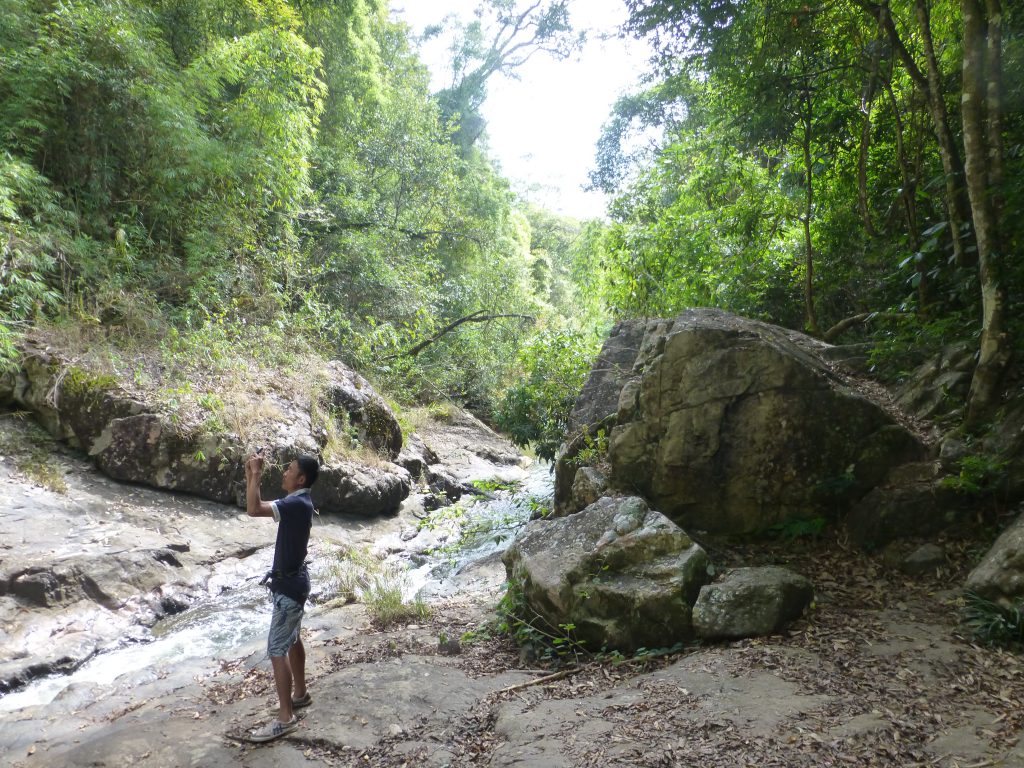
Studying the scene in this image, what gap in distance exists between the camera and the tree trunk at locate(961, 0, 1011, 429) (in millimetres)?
5148

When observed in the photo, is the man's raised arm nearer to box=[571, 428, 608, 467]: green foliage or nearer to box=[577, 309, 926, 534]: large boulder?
box=[577, 309, 926, 534]: large boulder

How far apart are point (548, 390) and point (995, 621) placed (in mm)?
6523

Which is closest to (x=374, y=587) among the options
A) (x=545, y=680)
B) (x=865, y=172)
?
(x=545, y=680)

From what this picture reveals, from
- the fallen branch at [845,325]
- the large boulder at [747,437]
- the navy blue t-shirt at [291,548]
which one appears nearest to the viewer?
the navy blue t-shirt at [291,548]

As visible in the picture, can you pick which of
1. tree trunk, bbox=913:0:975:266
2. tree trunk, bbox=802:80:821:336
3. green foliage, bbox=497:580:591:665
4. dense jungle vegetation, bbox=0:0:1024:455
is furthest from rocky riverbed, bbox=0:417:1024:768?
tree trunk, bbox=802:80:821:336

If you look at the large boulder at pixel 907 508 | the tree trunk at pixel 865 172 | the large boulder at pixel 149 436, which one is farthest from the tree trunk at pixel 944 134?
the large boulder at pixel 149 436

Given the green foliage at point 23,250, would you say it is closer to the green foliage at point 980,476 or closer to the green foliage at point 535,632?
the green foliage at point 535,632

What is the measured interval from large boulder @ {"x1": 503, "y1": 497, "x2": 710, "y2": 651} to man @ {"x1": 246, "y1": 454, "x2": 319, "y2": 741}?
193cm

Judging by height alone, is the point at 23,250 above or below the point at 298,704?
above

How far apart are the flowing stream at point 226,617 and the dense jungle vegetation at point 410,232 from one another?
7.13ft

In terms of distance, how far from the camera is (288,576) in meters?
3.95

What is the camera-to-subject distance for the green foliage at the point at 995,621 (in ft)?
12.6

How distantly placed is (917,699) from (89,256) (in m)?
10.9

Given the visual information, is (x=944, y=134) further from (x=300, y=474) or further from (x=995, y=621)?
(x=300, y=474)
